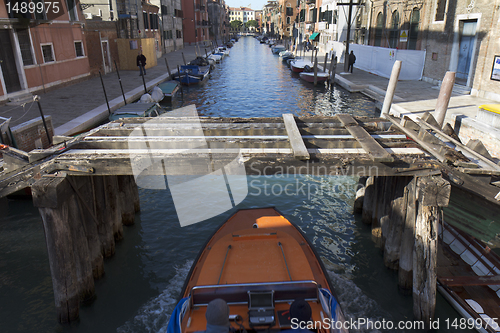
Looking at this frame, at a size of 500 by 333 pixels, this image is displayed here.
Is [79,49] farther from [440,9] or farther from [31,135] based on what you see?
[440,9]

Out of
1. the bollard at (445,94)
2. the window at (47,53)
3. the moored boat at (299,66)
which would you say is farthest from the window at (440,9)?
the window at (47,53)

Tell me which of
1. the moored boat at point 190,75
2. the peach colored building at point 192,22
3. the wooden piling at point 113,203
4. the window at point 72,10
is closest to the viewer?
the wooden piling at point 113,203

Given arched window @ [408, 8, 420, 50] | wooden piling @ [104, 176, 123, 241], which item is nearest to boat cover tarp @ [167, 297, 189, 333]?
wooden piling @ [104, 176, 123, 241]

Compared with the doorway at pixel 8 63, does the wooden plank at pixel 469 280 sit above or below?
below

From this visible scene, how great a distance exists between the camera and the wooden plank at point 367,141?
16.3ft

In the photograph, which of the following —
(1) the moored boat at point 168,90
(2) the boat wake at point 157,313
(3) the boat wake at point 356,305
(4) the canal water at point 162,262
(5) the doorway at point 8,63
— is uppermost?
(5) the doorway at point 8,63

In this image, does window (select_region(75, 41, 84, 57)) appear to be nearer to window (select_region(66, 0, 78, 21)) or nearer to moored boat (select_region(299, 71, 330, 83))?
window (select_region(66, 0, 78, 21))

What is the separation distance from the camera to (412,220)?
5.45 metres

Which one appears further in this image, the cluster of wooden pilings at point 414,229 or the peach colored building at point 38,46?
the peach colored building at point 38,46

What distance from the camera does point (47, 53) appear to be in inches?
770

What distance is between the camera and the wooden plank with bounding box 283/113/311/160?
5.05 meters

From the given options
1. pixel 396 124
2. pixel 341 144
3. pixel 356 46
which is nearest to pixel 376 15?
pixel 356 46

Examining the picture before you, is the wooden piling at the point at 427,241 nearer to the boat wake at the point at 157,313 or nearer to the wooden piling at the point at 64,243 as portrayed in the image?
the boat wake at the point at 157,313

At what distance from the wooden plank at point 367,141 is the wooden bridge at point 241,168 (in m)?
0.02
